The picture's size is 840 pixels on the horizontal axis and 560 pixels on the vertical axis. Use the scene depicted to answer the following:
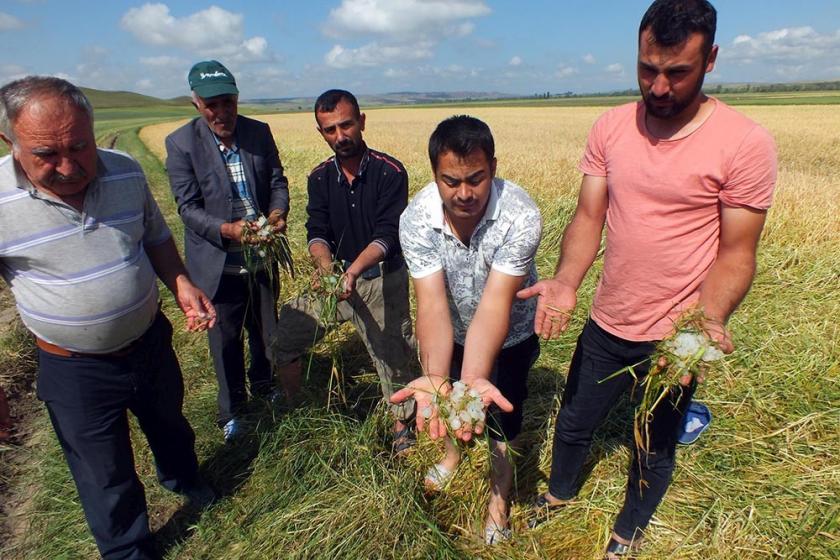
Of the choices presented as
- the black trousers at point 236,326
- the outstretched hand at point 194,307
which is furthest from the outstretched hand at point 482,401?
the black trousers at point 236,326

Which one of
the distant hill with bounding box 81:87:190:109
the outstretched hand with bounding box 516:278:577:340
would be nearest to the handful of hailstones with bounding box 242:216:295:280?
the outstretched hand with bounding box 516:278:577:340

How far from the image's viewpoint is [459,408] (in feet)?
6.43

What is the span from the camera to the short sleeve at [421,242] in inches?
87.0

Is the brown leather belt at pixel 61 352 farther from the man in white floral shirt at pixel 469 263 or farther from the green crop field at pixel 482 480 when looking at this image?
the man in white floral shirt at pixel 469 263

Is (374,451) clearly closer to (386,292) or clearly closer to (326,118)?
(386,292)

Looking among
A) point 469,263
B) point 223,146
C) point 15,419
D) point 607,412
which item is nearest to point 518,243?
point 469,263

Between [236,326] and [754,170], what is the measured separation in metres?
2.97

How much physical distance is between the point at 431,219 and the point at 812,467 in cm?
252

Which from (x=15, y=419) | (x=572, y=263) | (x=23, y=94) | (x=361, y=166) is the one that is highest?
(x=23, y=94)

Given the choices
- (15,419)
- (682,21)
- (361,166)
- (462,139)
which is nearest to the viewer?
(682,21)

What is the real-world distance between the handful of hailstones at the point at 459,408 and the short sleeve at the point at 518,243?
1.75 feet

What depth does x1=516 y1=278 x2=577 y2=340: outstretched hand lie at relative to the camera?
212 cm

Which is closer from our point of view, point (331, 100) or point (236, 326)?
point (331, 100)

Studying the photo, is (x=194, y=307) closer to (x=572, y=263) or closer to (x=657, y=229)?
(x=572, y=263)
